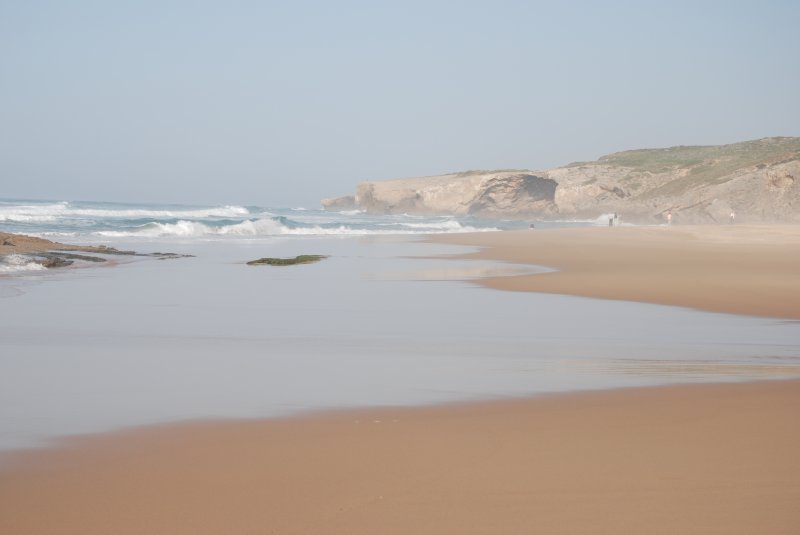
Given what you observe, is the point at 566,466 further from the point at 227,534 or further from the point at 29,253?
the point at 29,253

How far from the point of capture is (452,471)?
12.3 ft

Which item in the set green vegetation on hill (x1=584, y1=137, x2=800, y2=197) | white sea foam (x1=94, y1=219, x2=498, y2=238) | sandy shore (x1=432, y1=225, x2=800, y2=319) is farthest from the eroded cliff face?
sandy shore (x1=432, y1=225, x2=800, y2=319)

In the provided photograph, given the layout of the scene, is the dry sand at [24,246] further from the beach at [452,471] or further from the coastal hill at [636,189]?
the coastal hill at [636,189]

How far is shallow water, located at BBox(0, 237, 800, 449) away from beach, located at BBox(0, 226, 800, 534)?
466 mm

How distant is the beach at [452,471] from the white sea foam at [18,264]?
1219 cm

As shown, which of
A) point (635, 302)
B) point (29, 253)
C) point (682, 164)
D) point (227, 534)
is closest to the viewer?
point (227, 534)

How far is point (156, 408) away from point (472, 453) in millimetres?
2061

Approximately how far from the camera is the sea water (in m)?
5.30

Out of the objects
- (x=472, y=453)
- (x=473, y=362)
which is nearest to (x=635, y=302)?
(x=473, y=362)

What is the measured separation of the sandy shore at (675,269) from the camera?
38.4 feet

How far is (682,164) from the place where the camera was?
77500 millimetres

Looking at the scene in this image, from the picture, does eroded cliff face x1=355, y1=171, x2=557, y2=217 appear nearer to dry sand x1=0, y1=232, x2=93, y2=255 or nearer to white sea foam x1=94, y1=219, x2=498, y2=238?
white sea foam x1=94, y1=219, x2=498, y2=238

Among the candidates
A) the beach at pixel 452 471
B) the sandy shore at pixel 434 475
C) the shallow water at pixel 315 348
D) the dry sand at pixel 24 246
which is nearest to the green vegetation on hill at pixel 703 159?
the dry sand at pixel 24 246

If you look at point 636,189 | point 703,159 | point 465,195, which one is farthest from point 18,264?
point 465,195
